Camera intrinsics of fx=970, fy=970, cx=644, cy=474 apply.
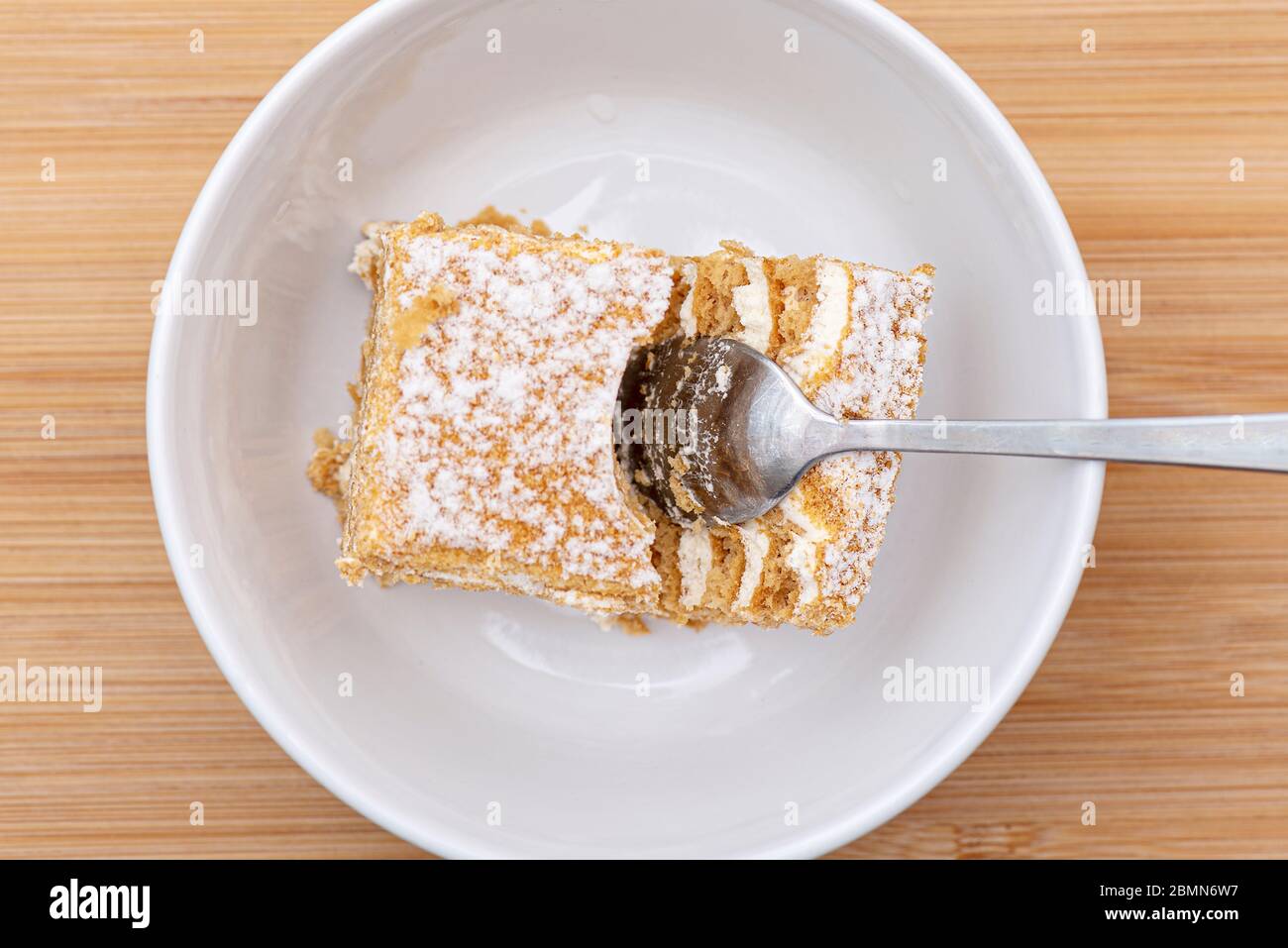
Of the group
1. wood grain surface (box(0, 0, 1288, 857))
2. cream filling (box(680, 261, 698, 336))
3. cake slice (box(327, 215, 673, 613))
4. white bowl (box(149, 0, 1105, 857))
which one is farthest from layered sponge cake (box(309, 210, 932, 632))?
wood grain surface (box(0, 0, 1288, 857))

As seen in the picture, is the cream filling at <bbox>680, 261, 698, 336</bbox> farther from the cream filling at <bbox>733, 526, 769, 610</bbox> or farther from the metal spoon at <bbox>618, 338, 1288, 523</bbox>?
the cream filling at <bbox>733, 526, 769, 610</bbox>

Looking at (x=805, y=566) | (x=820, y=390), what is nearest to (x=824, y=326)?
(x=820, y=390)

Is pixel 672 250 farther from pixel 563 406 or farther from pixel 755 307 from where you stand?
pixel 563 406

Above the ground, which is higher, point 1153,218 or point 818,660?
point 1153,218

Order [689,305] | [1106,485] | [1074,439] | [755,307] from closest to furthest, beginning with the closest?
[1074,439] → [755,307] → [689,305] → [1106,485]

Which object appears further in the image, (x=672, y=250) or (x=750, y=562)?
(x=672, y=250)
